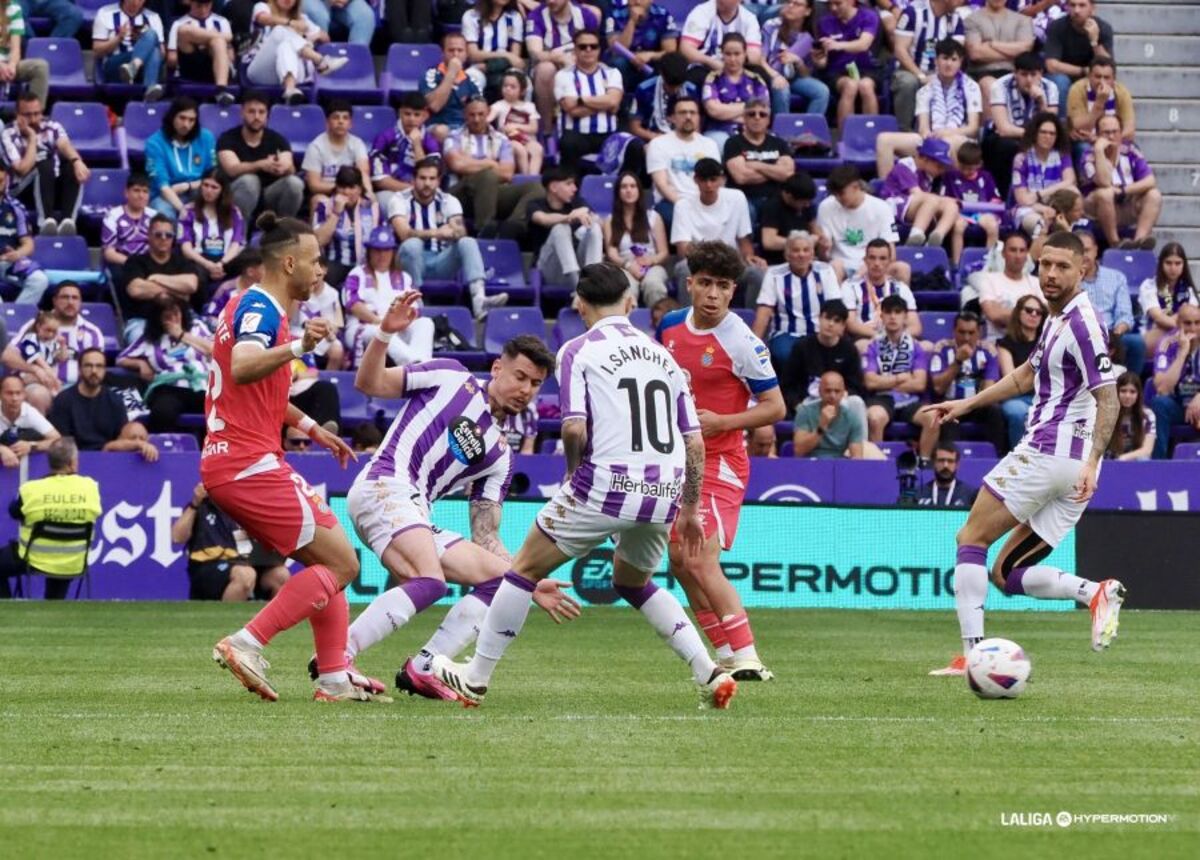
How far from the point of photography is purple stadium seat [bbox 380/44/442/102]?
2388 centimetres

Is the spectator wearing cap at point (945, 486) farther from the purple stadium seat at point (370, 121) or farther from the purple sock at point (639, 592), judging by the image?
the purple sock at point (639, 592)

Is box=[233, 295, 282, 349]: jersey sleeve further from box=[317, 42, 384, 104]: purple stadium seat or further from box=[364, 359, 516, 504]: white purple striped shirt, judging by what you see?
box=[317, 42, 384, 104]: purple stadium seat

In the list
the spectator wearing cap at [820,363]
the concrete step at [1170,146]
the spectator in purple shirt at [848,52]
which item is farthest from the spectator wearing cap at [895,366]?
the concrete step at [1170,146]

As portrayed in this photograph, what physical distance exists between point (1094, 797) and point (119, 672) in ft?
21.0

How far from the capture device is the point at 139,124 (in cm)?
2303

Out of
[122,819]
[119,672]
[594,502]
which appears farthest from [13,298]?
[122,819]

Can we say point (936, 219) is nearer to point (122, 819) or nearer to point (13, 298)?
point (13, 298)

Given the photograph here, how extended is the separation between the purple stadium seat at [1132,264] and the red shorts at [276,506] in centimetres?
1525

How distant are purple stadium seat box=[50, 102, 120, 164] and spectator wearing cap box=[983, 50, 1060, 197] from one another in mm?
9841

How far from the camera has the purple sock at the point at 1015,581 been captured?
11852mm

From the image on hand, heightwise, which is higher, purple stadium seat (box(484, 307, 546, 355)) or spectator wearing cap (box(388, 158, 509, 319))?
spectator wearing cap (box(388, 158, 509, 319))

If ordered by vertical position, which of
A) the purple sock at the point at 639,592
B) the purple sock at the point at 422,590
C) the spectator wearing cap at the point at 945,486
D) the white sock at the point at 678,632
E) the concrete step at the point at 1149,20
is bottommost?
the spectator wearing cap at the point at 945,486

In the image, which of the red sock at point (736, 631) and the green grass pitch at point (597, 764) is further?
the red sock at point (736, 631)

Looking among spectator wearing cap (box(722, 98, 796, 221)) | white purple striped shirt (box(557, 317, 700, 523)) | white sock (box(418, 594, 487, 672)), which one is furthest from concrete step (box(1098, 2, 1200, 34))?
white purple striped shirt (box(557, 317, 700, 523))
